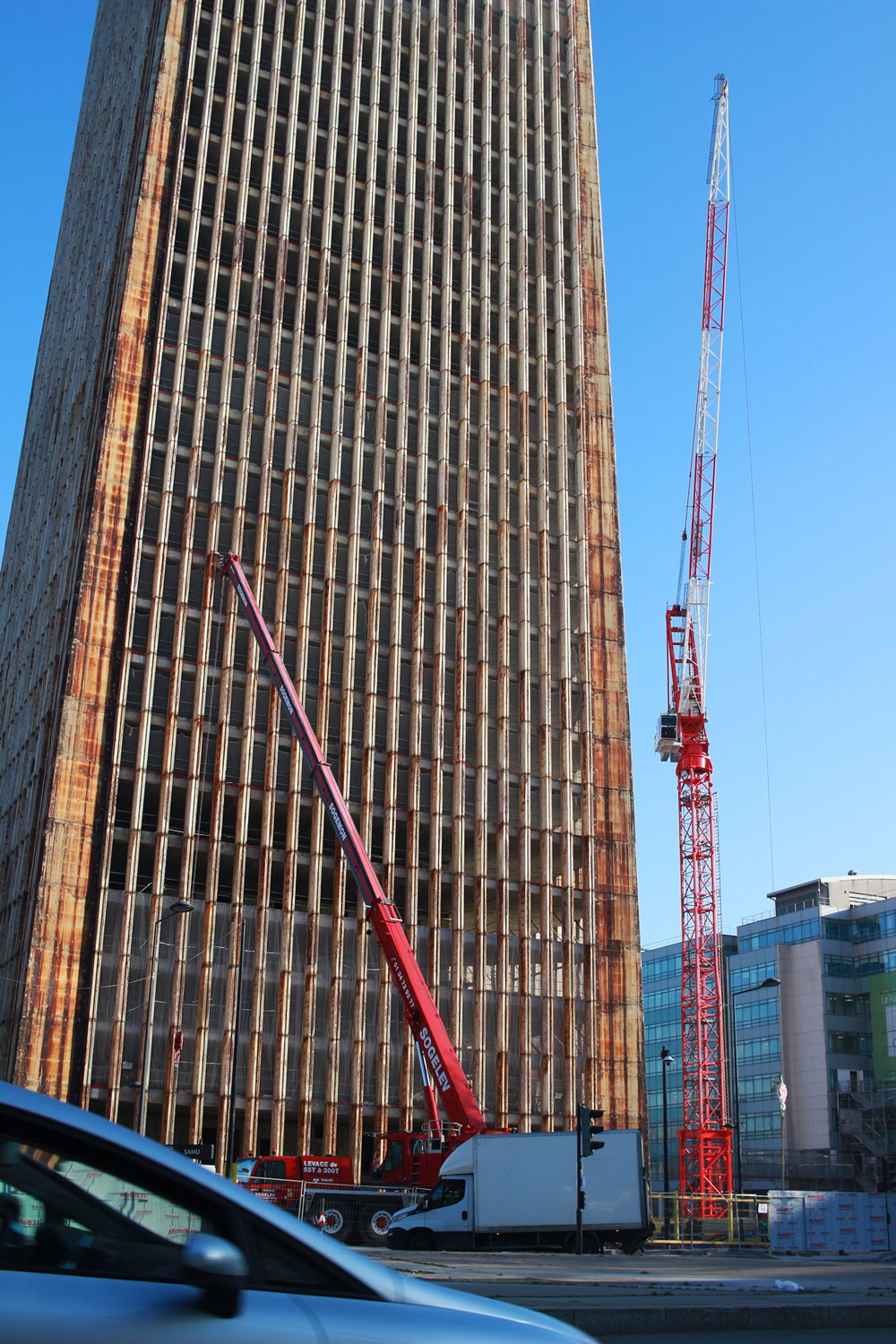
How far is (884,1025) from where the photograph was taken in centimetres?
9812

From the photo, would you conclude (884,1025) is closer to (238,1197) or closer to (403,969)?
(403,969)

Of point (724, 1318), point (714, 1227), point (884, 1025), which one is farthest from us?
point (884, 1025)

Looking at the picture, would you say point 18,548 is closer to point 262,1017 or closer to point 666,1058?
point 262,1017

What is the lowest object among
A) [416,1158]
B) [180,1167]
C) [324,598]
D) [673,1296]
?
[673,1296]

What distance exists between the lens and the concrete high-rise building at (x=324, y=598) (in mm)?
48031

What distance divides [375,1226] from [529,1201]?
4.61 metres

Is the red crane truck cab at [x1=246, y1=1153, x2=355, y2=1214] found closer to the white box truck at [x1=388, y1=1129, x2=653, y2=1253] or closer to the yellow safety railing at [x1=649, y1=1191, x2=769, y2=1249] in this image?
the white box truck at [x1=388, y1=1129, x2=653, y2=1253]

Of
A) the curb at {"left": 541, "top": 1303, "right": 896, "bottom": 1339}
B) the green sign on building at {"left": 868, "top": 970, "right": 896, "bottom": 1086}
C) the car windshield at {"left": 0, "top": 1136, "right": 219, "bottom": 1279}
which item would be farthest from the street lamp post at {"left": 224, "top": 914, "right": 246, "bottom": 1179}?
the green sign on building at {"left": 868, "top": 970, "right": 896, "bottom": 1086}

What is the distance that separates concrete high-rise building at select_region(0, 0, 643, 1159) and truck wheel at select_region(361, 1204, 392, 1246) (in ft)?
31.9

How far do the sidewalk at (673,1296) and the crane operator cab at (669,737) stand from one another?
62.5m

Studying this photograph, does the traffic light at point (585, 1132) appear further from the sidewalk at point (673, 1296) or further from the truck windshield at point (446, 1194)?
the sidewalk at point (673, 1296)

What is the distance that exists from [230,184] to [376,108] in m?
10.4

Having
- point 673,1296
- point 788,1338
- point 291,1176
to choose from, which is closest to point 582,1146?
point 291,1176

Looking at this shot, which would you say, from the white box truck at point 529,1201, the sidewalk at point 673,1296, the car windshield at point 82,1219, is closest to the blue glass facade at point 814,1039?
the white box truck at point 529,1201
